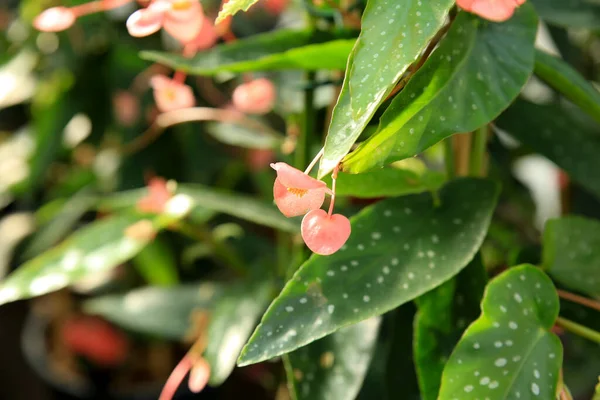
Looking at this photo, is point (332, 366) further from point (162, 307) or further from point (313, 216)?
point (162, 307)

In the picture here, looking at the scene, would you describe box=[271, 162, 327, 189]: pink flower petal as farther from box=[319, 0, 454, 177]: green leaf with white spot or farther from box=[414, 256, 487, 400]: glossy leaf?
box=[414, 256, 487, 400]: glossy leaf

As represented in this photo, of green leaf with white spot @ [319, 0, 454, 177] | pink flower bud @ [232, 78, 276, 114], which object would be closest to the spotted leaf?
pink flower bud @ [232, 78, 276, 114]

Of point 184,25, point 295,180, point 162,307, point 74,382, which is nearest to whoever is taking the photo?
point 295,180

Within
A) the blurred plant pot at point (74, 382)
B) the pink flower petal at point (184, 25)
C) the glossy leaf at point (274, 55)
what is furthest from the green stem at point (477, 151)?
the blurred plant pot at point (74, 382)

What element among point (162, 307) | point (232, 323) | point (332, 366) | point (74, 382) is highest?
point (332, 366)

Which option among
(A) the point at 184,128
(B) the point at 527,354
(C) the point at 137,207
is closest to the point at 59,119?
(A) the point at 184,128

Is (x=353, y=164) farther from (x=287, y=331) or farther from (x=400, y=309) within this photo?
(x=400, y=309)

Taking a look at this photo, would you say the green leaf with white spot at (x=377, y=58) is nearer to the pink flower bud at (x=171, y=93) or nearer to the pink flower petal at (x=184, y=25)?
the pink flower petal at (x=184, y=25)

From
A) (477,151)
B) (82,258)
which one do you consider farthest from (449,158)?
(82,258)
